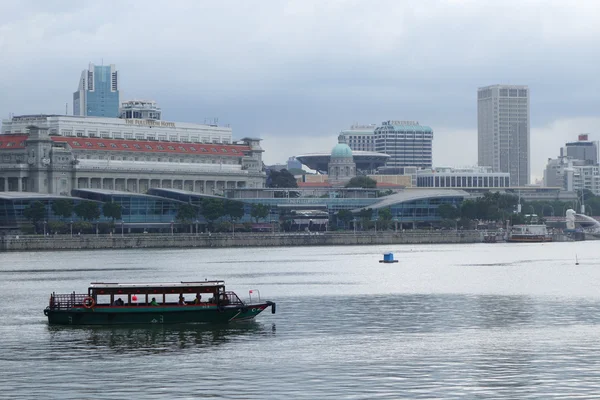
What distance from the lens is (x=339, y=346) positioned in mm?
72500

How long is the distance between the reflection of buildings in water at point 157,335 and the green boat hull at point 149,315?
58 cm

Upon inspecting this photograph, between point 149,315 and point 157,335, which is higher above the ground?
point 149,315

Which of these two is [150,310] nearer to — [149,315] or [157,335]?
[149,315]

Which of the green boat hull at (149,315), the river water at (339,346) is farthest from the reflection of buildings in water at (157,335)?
the green boat hull at (149,315)

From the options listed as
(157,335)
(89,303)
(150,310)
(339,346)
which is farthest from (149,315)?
(339,346)

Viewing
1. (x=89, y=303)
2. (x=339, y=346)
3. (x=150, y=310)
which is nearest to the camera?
(x=339, y=346)

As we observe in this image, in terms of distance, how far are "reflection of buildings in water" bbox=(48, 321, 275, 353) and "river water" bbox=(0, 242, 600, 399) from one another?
13 centimetres

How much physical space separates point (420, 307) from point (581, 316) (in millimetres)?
13947

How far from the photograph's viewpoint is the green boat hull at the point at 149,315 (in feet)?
274

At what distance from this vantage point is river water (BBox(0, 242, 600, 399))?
58812 millimetres

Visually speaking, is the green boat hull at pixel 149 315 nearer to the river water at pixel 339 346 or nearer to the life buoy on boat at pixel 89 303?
the life buoy on boat at pixel 89 303

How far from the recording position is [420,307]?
318 ft

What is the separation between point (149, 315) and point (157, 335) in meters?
4.63

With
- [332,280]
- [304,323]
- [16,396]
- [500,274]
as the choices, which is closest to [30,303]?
[304,323]
